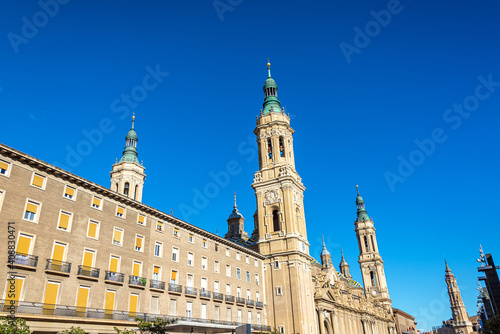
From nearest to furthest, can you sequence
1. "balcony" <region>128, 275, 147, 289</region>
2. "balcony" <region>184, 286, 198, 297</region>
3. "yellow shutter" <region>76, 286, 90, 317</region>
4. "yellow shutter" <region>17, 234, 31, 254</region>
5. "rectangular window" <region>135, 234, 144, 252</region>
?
"yellow shutter" <region>17, 234, 31, 254</region> → "yellow shutter" <region>76, 286, 90, 317</region> → "balcony" <region>128, 275, 147, 289</region> → "rectangular window" <region>135, 234, 144, 252</region> → "balcony" <region>184, 286, 198, 297</region>

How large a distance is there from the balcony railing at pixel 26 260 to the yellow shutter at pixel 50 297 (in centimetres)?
196

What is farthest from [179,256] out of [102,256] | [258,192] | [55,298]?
[258,192]

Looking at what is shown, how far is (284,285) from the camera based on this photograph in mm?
57750

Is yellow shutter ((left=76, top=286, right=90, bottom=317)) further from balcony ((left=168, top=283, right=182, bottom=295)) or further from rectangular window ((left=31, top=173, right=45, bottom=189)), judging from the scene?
balcony ((left=168, top=283, right=182, bottom=295))

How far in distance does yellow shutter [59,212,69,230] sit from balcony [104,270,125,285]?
17.1 ft

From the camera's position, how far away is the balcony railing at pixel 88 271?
3150 cm

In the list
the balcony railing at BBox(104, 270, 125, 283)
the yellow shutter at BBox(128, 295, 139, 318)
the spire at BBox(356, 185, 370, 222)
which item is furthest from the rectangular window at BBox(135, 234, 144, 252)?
the spire at BBox(356, 185, 370, 222)

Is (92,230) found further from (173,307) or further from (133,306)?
(173,307)

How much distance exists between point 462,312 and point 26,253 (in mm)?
208863

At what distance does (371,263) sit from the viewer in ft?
380

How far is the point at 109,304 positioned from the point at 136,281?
3.43 metres

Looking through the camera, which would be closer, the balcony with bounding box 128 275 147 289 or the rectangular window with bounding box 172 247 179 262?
the balcony with bounding box 128 275 147 289

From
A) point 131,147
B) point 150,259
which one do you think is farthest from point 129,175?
point 150,259

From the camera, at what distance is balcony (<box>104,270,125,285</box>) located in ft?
110
